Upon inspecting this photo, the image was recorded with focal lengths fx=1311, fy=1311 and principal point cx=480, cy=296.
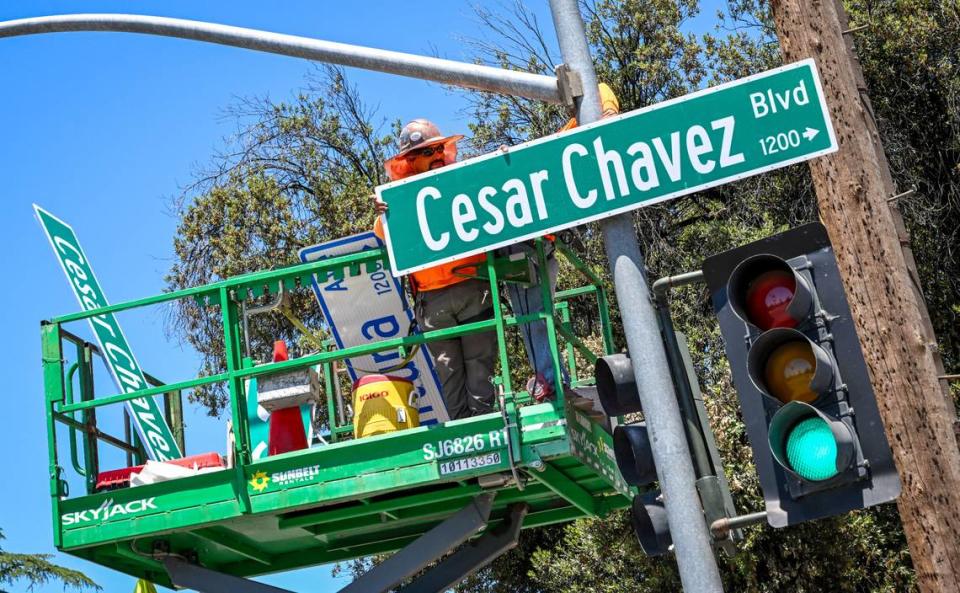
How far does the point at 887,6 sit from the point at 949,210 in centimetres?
323

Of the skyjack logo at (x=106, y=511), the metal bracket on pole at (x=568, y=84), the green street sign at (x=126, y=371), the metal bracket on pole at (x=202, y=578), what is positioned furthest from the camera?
the green street sign at (x=126, y=371)

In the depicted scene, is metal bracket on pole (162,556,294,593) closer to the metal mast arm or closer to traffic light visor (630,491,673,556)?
the metal mast arm

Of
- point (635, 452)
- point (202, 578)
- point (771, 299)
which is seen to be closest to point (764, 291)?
point (771, 299)

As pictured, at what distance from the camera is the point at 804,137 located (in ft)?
19.4

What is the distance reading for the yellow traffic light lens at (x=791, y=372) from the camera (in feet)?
17.2

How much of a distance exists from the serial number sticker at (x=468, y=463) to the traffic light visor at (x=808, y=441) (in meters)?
3.12

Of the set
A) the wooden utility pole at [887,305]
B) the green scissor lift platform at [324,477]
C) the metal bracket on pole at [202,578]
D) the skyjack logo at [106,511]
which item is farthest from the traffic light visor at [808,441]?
the metal bracket on pole at [202,578]

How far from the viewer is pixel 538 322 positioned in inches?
346

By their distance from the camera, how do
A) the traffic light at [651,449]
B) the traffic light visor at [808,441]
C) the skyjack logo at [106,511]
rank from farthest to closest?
the skyjack logo at [106,511], the traffic light at [651,449], the traffic light visor at [808,441]

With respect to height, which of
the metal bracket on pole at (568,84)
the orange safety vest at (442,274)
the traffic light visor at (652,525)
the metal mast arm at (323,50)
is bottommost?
the traffic light visor at (652,525)

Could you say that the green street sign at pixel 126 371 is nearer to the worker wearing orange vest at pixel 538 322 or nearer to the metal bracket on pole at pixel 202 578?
the metal bracket on pole at pixel 202 578

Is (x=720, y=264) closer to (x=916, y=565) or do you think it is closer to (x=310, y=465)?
(x=310, y=465)

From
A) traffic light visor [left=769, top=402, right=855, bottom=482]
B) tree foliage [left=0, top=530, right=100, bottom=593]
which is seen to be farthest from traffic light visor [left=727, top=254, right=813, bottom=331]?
tree foliage [left=0, top=530, right=100, bottom=593]

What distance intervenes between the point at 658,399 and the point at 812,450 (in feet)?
2.90
